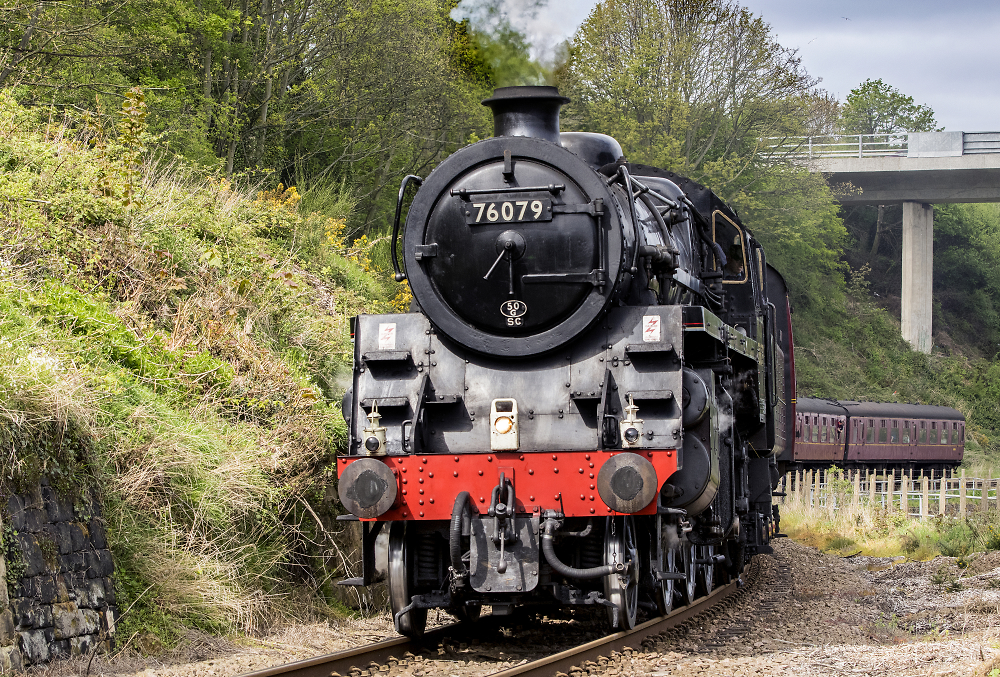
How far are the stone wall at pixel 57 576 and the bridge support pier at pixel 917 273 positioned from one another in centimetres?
4365

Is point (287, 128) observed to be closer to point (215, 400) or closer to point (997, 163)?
point (215, 400)

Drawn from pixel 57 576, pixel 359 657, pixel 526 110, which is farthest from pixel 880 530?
pixel 57 576

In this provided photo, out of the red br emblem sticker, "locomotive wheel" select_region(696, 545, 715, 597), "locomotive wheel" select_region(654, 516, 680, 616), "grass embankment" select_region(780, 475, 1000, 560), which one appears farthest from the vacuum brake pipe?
"grass embankment" select_region(780, 475, 1000, 560)

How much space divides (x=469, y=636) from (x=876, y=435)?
87.2 feet

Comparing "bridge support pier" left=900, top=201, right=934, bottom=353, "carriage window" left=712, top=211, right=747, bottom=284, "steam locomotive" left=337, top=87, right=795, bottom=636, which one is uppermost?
"bridge support pier" left=900, top=201, right=934, bottom=353

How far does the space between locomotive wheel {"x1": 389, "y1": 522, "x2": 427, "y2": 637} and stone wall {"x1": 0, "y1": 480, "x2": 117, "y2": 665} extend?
5.56ft

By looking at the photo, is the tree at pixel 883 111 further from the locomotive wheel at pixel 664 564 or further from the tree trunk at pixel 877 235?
the locomotive wheel at pixel 664 564

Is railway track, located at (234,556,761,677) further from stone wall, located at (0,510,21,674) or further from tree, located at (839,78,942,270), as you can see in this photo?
tree, located at (839,78,942,270)

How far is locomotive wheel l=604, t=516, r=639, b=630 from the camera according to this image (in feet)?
20.4

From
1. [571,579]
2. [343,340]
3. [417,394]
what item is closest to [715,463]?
[571,579]

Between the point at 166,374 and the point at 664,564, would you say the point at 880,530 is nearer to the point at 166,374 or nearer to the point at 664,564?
the point at 664,564

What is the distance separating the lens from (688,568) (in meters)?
8.27

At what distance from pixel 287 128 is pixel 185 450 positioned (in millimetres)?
12724

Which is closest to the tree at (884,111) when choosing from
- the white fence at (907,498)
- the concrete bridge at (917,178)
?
the concrete bridge at (917,178)
